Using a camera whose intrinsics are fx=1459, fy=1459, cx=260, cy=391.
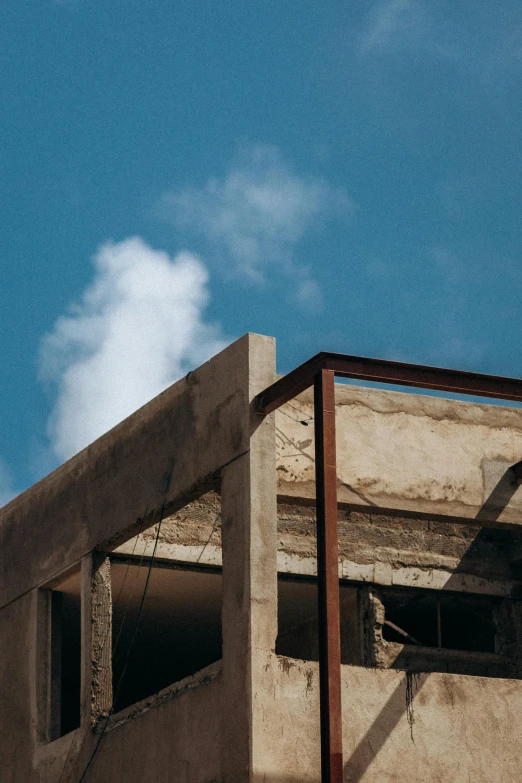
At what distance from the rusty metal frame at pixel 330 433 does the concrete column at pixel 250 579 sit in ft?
1.21

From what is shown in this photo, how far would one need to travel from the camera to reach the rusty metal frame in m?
10.7

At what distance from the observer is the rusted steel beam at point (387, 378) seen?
11727mm

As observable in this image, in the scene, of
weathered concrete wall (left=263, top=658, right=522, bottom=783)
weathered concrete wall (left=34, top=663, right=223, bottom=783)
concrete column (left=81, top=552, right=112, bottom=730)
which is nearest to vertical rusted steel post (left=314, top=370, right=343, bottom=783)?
weathered concrete wall (left=263, top=658, right=522, bottom=783)

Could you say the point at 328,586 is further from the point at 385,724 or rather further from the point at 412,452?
the point at 412,452

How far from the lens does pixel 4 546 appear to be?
16219mm

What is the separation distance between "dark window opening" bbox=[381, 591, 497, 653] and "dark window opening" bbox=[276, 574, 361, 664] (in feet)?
1.51

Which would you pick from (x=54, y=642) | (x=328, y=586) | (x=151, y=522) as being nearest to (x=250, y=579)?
(x=328, y=586)

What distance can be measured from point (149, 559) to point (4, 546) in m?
2.19

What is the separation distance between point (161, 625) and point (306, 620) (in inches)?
78.1

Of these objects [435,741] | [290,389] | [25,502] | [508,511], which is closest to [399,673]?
[435,741]

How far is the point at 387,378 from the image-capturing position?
1182 cm

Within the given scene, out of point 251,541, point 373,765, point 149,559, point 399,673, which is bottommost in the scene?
point 373,765

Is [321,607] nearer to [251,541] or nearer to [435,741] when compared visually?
[251,541]

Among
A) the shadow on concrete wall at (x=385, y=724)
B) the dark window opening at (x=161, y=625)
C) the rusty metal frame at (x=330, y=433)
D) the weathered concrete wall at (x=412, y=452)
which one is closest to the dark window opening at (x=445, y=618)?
the weathered concrete wall at (x=412, y=452)
